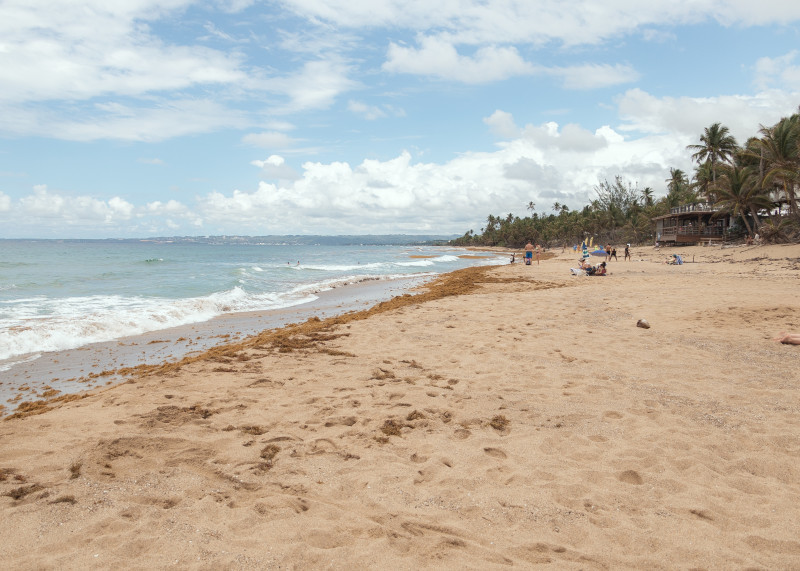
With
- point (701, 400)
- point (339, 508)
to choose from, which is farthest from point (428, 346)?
point (339, 508)

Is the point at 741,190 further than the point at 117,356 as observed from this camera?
Yes

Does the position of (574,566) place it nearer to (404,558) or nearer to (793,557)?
(404,558)

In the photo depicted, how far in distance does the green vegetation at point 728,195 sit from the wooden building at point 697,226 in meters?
1.49

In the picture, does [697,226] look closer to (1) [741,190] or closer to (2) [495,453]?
(1) [741,190]

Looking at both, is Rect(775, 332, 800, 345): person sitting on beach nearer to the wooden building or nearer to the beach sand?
the beach sand

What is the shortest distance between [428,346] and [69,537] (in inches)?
223

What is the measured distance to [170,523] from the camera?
281 cm

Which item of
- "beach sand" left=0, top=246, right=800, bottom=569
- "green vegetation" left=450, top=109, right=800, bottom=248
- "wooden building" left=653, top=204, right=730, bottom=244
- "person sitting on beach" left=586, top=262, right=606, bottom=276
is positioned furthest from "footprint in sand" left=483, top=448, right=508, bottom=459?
"wooden building" left=653, top=204, right=730, bottom=244

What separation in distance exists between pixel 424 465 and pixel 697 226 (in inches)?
2129

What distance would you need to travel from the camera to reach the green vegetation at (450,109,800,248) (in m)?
31.9

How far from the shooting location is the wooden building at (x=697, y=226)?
146 ft

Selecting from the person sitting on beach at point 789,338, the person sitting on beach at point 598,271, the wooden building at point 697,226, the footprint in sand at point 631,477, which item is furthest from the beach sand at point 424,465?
the wooden building at point 697,226

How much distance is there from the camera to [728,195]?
3631 cm

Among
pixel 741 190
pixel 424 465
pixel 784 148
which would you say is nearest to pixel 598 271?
pixel 424 465
